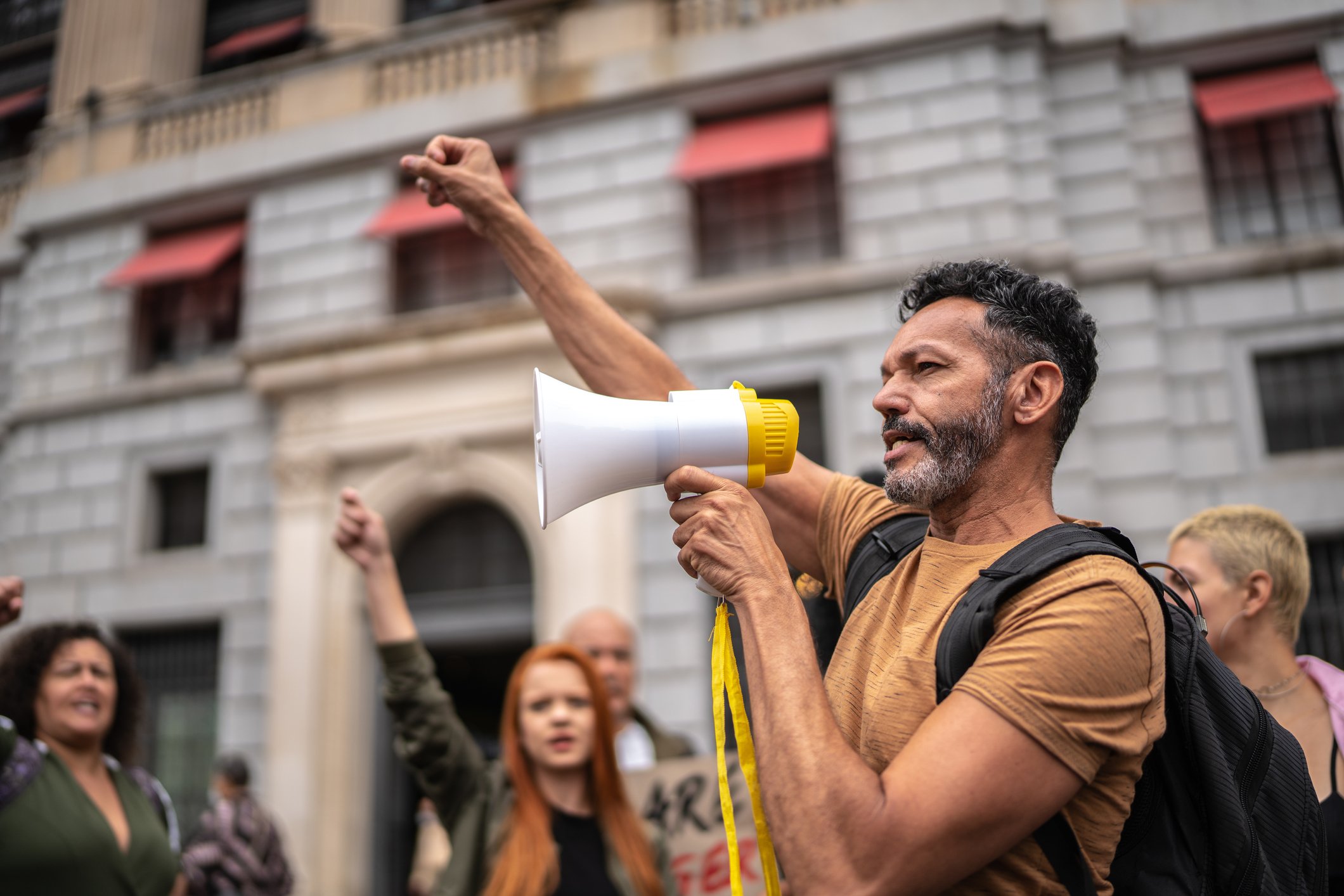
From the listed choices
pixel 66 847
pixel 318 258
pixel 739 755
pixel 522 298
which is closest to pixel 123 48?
pixel 318 258

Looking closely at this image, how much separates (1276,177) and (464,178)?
9.81m

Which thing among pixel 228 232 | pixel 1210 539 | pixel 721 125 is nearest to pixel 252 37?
pixel 228 232

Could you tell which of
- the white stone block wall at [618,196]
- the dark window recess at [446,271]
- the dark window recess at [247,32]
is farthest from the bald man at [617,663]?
the dark window recess at [247,32]

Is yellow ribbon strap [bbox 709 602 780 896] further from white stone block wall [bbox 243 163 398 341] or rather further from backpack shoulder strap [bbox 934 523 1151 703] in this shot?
white stone block wall [bbox 243 163 398 341]

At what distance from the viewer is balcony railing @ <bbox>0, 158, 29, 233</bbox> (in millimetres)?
14555

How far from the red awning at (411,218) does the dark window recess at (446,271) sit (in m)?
0.32

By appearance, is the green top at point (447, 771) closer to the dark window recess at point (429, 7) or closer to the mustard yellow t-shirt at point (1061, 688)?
the mustard yellow t-shirt at point (1061, 688)

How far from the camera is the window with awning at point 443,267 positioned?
1218 centimetres

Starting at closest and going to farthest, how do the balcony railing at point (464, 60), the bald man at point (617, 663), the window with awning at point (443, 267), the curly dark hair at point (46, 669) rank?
the curly dark hair at point (46, 669) → the bald man at point (617, 663) → the balcony railing at point (464, 60) → the window with awning at point (443, 267)

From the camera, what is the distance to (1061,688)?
4.95 feet

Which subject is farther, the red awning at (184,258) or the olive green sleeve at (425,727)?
the red awning at (184,258)

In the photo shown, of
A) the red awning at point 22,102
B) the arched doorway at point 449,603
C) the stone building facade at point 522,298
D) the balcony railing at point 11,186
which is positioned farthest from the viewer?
the red awning at point 22,102

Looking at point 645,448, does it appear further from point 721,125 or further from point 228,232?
point 228,232

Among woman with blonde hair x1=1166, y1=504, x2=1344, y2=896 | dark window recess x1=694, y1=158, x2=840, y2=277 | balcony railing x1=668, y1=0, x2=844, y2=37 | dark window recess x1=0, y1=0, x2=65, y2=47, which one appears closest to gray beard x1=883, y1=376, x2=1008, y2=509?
woman with blonde hair x1=1166, y1=504, x2=1344, y2=896
